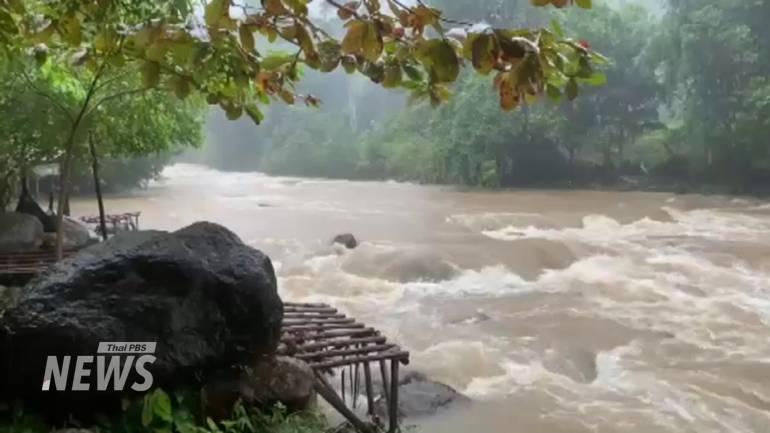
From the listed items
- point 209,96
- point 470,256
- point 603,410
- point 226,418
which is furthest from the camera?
point 470,256

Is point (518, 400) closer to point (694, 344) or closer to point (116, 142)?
point (694, 344)

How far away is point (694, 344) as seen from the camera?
713cm

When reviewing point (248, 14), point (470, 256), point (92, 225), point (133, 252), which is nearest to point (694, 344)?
point (470, 256)

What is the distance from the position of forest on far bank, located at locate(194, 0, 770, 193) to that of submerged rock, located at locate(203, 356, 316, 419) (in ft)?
49.6

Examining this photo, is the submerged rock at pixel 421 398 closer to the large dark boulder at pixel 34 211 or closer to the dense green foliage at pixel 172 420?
the dense green foliage at pixel 172 420

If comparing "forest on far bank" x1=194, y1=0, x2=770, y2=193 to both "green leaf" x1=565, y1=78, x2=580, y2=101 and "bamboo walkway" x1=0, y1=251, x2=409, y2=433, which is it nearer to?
"bamboo walkway" x1=0, y1=251, x2=409, y2=433

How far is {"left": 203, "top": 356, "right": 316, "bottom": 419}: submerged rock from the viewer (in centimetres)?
330

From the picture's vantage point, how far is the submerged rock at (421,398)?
5.29 metres

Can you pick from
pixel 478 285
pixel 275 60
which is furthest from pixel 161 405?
pixel 478 285

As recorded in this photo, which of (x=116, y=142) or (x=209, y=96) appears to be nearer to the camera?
(x=209, y=96)

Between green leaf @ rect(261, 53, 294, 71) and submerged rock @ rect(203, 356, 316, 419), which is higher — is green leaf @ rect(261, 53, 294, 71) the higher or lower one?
the higher one

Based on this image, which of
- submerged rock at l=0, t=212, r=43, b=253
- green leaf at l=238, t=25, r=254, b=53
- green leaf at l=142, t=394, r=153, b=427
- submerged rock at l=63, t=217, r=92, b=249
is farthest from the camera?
submerged rock at l=63, t=217, r=92, b=249

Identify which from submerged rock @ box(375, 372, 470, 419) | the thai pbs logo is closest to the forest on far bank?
submerged rock @ box(375, 372, 470, 419)

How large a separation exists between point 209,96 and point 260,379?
1641mm
